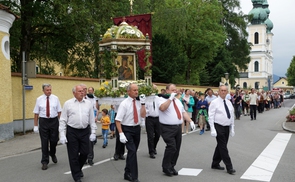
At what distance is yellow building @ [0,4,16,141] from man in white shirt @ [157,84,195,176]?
7537 millimetres

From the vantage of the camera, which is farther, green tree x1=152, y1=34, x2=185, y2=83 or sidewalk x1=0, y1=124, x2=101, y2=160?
green tree x1=152, y1=34, x2=185, y2=83

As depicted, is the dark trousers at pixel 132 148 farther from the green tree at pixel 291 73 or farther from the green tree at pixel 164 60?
the green tree at pixel 291 73

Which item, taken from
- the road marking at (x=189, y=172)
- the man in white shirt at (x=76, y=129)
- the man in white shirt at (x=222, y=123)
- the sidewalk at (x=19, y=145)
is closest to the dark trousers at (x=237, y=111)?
the sidewalk at (x=19, y=145)

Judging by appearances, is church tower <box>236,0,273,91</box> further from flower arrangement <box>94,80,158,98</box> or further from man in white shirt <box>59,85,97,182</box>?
man in white shirt <box>59,85,97,182</box>

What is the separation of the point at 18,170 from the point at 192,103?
30.3ft

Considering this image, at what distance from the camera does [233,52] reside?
51.9m

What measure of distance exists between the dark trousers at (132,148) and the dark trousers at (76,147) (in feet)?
2.55

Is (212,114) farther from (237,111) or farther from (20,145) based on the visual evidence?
(237,111)

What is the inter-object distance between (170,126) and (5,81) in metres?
7.95

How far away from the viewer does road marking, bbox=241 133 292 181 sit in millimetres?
7368

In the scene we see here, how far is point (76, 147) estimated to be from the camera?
695 cm

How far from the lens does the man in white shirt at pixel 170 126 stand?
7.43 metres

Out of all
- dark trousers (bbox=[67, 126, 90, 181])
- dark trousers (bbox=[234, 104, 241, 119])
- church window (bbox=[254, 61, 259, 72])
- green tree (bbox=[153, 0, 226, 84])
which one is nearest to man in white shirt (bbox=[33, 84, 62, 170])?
dark trousers (bbox=[67, 126, 90, 181])

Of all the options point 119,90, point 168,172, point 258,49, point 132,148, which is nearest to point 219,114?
point 168,172
